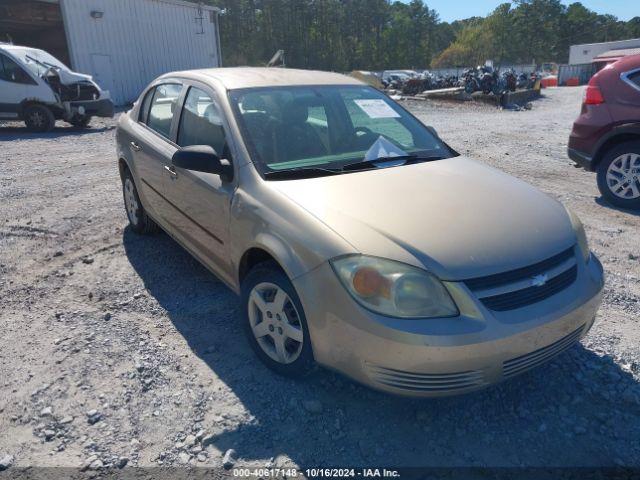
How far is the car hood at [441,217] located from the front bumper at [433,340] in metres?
0.20

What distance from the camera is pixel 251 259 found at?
295cm

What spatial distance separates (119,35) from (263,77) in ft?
67.6

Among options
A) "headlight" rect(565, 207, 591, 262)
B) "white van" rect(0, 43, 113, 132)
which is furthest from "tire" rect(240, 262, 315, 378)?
"white van" rect(0, 43, 113, 132)

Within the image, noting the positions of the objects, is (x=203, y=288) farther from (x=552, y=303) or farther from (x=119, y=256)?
(x=552, y=303)

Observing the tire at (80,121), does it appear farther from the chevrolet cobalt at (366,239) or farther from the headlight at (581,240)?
the headlight at (581,240)

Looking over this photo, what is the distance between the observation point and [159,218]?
171 inches

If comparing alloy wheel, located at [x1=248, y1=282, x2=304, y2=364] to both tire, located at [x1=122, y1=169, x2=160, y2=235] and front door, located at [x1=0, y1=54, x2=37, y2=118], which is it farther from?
front door, located at [x1=0, y1=54, x2=37, y2=118]

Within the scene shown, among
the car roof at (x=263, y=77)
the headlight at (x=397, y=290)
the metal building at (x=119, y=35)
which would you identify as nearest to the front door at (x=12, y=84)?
the metal building at (x=119, y=35)

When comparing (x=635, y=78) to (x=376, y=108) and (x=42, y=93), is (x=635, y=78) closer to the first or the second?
(x=376, y=108)

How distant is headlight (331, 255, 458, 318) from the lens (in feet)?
7.19

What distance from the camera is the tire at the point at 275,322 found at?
258 cm

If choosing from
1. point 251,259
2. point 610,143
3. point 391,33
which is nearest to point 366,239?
point 251,259

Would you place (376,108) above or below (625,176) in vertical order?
above

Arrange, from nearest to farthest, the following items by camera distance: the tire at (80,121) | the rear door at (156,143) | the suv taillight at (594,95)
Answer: the rear door at (156,143), the suv taillight at (594,95), the tire at (80,121)
